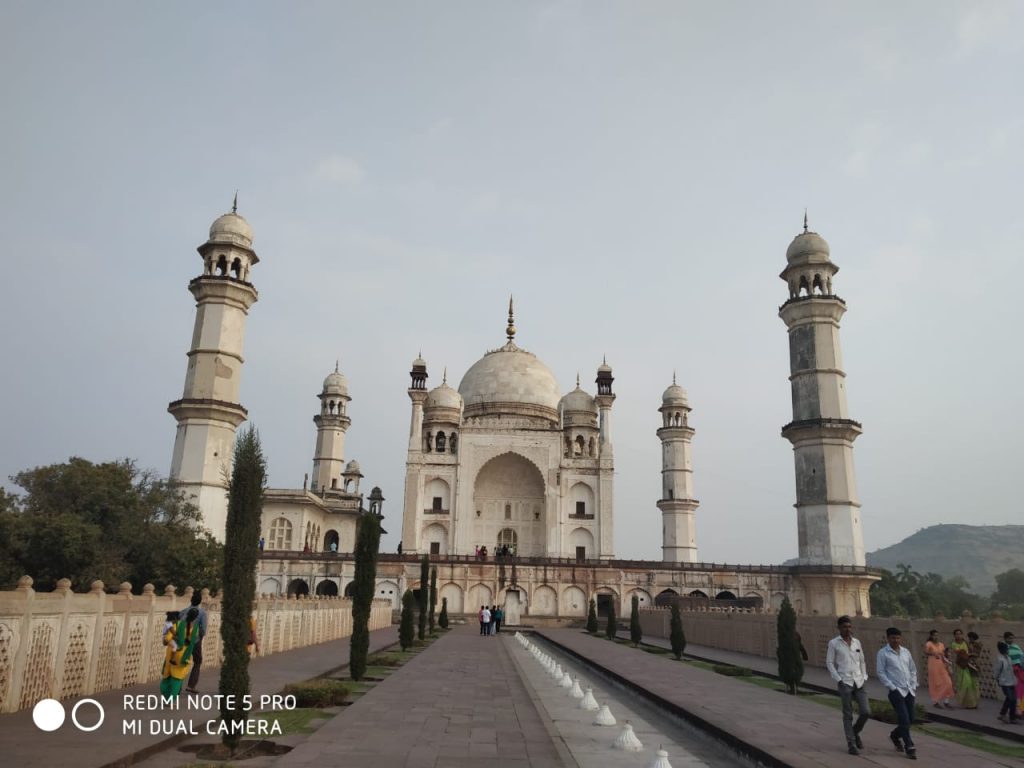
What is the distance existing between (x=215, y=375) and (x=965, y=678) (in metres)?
28.4

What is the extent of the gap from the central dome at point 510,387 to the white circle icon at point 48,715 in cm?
3978

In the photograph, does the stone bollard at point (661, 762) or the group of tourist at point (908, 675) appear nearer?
the stone bollard at point (661, 762)

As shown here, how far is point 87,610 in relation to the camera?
32.2ft

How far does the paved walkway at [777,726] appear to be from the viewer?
683cm

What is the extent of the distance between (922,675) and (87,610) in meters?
13.1

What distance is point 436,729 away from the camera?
7.80m

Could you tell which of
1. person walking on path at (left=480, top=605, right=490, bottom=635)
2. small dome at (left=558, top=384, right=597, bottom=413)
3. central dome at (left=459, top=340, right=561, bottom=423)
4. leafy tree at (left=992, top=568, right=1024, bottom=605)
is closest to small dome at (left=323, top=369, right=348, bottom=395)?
central dome at (left=459, top=340, right=561, bottom=423)

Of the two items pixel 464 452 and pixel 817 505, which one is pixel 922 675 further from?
pixel 464 452

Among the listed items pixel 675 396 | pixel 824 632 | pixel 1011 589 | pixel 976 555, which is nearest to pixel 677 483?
pixel 675 396

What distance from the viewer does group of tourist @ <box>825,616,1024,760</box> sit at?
7164 mm

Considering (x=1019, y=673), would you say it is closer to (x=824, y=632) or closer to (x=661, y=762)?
(x=661, y=762)

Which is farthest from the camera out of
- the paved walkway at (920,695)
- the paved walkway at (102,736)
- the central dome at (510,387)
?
the central dome at (510,387)

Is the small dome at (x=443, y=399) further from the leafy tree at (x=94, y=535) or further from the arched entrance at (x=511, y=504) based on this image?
the leafy tree at (x=94, y=535)

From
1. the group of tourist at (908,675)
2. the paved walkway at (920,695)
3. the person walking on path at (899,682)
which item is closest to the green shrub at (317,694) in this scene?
the group of tourist at (908,675)
